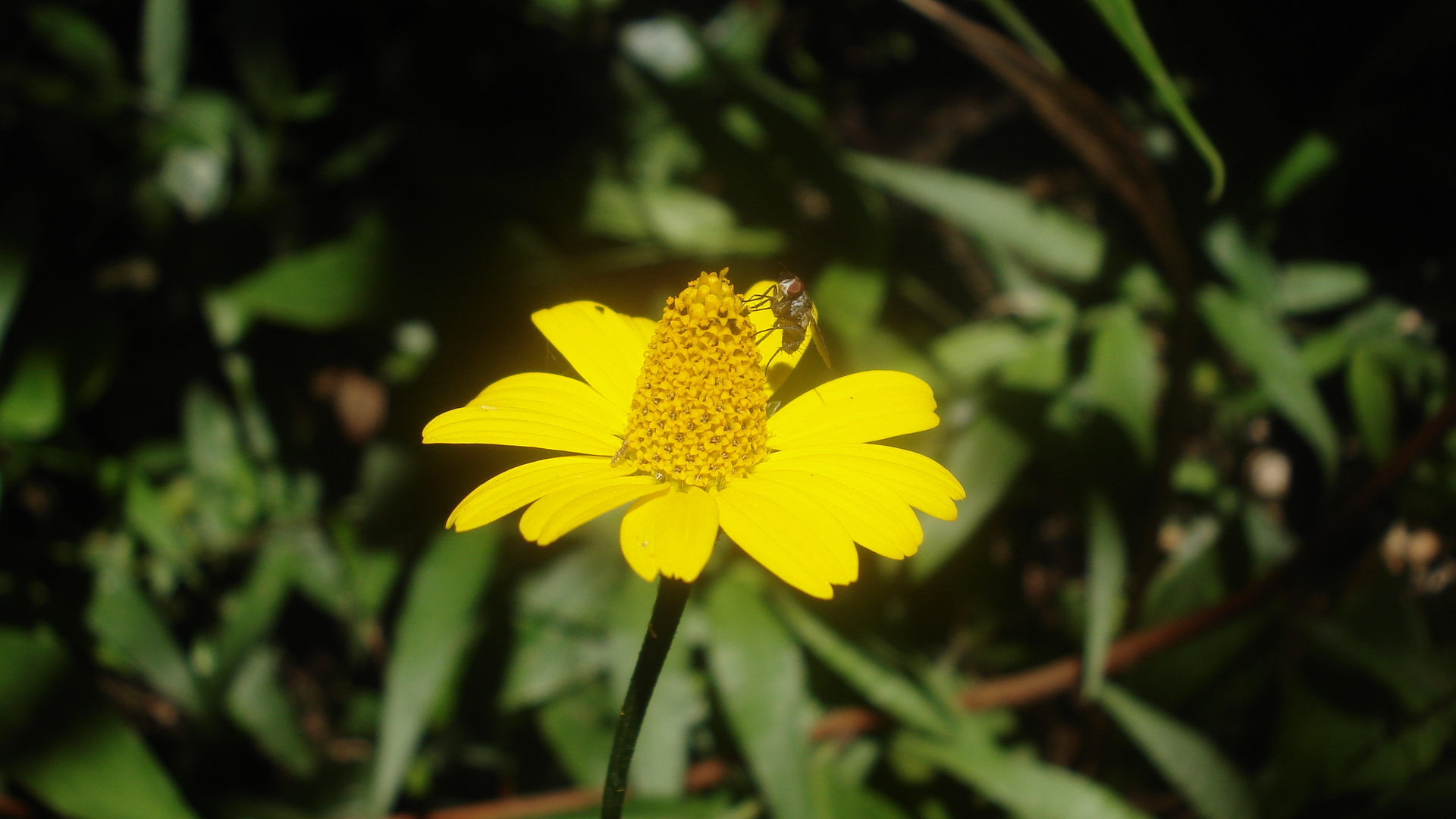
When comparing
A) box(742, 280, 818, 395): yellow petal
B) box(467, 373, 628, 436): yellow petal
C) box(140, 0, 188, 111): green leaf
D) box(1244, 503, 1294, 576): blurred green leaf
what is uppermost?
box(140, 0, 188, 111): green leaf

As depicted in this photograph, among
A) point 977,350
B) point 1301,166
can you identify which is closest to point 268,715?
point 977,350

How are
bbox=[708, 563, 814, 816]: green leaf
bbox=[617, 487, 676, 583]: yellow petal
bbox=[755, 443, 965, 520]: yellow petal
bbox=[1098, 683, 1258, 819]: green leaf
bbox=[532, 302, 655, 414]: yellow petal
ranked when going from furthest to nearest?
bbox=[1098, 683, 1258, 819]: green leaf
bbox=[708, 563, 814, 816]: green leaf
bbox=[532, 302, 655, 414]: yellow petal
bbox=[755, 443, 965, 520]: yellow petal
bbox=[617, 487, 676, 583]: yellow petal

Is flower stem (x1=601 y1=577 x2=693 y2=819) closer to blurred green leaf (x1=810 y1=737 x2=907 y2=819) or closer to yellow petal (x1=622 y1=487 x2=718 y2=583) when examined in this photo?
yellow petal (x1=622 y1=487 x2=718 y2=583)

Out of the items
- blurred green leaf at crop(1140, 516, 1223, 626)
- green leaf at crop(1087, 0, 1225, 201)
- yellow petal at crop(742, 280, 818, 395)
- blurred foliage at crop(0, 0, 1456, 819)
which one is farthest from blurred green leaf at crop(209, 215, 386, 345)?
blurred green leaf at crop(1140, 516, 1223, 626)

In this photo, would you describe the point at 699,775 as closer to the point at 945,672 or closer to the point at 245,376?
the point at 945,672

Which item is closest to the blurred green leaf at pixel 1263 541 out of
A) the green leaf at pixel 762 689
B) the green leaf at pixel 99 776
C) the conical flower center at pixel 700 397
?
the green leaf at pixel 762 689

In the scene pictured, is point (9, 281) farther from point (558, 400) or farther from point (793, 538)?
point (793, 538)

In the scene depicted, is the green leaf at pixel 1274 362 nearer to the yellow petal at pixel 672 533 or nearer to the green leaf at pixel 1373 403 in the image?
the green leaf at pixel 1373 403
